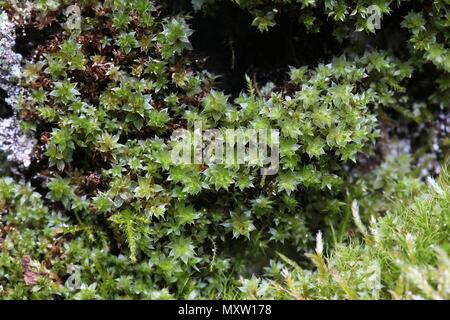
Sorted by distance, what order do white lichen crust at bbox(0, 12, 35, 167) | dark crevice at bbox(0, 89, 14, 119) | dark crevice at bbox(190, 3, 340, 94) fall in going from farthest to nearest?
dark crevice at bbox(190, 3, 340, 94) → dark crevice at bbox(0, 89, 14, 119) → white lichen crust at bbox(0, 12, 35, 167)

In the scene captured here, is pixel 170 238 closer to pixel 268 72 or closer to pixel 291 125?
pixel 291 125

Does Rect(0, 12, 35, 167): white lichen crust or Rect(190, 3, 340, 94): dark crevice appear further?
Rect(190, 3, 340, 94): dark crevice

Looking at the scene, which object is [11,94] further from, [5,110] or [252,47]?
[252,47]

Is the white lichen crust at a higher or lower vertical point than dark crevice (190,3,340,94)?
lower

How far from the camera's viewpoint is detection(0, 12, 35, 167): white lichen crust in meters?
2.92

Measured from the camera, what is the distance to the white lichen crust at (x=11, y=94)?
292 cm

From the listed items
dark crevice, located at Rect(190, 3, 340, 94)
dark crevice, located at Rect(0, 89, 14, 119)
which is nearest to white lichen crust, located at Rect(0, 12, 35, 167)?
dark crevice, located at Rect(0, 89, 14, 119)

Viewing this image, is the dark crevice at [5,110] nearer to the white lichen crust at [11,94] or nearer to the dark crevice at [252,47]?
the white lichen crust at [11,94]

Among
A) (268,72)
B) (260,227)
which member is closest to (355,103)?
(268,72)

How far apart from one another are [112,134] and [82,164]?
0.27 m

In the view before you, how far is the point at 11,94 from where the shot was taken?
2.98 metres

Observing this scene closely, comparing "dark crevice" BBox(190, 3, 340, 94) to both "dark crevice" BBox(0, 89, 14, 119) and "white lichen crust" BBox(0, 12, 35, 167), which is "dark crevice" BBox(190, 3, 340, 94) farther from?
"dark crevice" BBox(0, 89, 14, 119)
